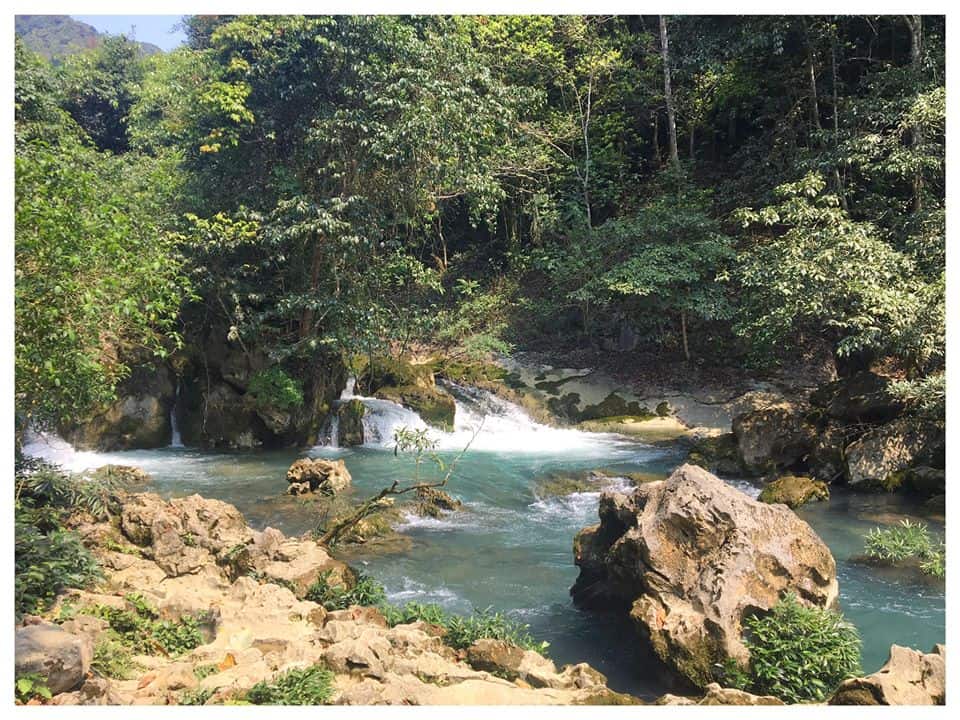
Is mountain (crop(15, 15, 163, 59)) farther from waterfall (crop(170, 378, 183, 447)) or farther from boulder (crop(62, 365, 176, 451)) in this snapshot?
boulder (crop(62, 365, 176, 451))

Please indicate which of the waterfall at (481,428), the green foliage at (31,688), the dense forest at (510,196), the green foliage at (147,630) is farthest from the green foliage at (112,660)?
the waterfall at (481,428)

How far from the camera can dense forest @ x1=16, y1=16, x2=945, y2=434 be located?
8875 millimetres

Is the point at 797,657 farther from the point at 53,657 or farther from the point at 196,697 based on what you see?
the point at 53,657

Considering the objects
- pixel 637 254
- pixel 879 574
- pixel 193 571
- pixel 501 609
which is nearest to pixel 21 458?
pixel 193 571

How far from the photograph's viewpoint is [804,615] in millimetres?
5703

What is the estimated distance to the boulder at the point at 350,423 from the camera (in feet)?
51.5

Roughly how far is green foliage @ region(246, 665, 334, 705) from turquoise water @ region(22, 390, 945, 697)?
8.21 ft

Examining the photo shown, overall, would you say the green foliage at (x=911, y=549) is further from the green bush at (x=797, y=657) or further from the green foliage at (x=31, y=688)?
the green foliage at (x=31, y=688)

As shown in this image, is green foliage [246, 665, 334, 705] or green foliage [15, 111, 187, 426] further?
green foliage [15, 111, 187, 426]

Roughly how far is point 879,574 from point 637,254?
11.2 m

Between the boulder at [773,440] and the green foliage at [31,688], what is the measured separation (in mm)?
10706

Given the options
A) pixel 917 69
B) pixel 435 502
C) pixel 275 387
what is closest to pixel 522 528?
pixel 435 502

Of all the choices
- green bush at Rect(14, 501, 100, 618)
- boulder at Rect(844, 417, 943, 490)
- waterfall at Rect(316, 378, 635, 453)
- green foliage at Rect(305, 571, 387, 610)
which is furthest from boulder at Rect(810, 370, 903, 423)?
green bush at Rect(14, 501, 100, 618)

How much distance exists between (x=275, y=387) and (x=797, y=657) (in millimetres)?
11627
